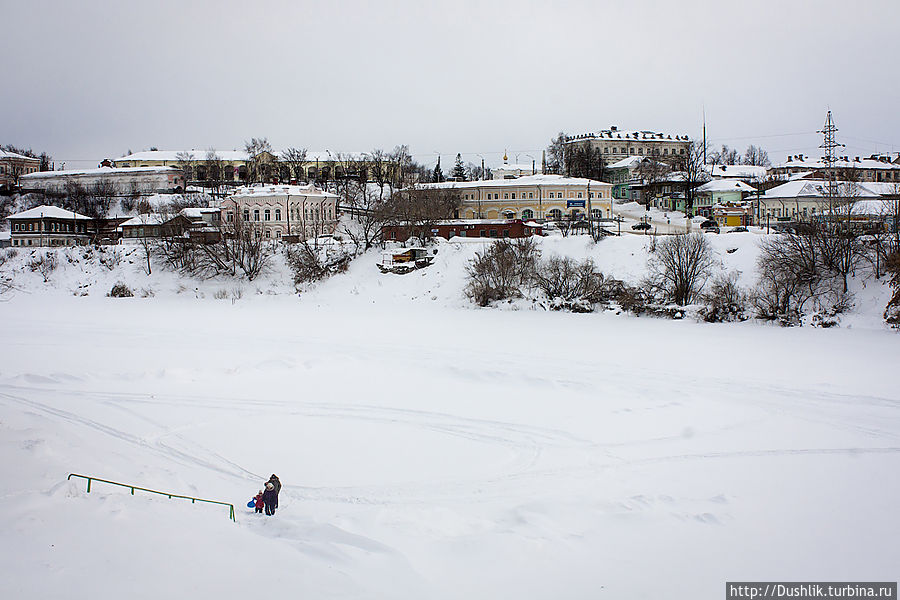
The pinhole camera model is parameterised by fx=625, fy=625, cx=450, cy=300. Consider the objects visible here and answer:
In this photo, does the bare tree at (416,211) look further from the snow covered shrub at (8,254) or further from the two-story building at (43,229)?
the snow covered shrub at (8,254)

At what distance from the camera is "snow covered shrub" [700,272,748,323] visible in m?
29.3

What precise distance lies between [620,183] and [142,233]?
173 ft

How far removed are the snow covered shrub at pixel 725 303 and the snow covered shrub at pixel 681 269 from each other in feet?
3.84

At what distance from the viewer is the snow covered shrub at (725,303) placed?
29344 mm

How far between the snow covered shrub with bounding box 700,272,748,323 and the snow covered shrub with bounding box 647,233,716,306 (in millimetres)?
1171

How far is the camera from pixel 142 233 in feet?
156

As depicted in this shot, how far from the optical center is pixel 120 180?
68188 mm

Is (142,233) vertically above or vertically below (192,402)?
Result: above

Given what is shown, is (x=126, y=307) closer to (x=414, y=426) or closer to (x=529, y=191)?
(x=414, y=426)

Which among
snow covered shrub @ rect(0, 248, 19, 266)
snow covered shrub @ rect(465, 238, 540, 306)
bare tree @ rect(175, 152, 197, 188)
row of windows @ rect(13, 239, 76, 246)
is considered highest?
bare tree @ rect(175, 152, 197, 188)

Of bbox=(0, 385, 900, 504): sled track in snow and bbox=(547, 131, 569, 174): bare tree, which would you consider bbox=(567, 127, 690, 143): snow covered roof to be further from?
bbox=(0, 385, 900, 504): sled track in snow

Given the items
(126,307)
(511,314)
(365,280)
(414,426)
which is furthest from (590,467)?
(126,307)

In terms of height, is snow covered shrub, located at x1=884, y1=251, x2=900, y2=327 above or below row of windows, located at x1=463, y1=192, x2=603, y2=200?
below

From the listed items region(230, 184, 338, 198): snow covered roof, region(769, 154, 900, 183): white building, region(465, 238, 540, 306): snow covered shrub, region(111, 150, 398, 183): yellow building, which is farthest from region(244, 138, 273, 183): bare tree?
region(769, 154, 900, 183): white building
